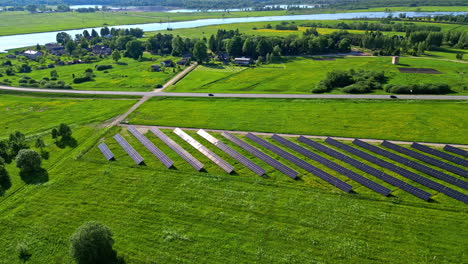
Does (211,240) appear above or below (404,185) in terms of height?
below

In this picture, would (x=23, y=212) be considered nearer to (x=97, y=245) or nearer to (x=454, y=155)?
(x=97, y=245)

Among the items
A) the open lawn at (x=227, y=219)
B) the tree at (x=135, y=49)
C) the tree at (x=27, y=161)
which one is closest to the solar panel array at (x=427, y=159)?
the open lawn at (x=227, y=219)

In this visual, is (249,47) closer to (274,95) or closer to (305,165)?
(274,95)

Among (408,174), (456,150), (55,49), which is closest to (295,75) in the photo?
(456,150)

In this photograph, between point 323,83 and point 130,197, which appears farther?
point 323,83

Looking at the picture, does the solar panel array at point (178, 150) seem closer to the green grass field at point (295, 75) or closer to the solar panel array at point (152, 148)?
the solar panel array at point (152, 148)

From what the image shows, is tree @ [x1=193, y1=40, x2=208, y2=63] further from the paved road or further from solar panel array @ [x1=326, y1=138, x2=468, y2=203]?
solar panel array @ [x1=326, y1=138, x2=468, y2=203]

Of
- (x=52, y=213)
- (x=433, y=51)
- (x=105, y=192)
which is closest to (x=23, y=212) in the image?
(x=52, y=213)
